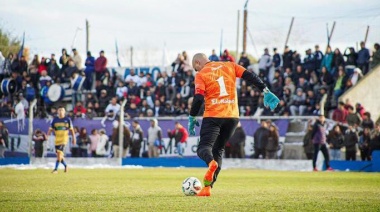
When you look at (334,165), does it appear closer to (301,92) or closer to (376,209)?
(301,92)

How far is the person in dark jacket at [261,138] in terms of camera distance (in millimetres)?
29688

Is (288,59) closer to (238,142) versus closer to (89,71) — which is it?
(238,142)

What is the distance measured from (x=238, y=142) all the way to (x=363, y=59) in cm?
607

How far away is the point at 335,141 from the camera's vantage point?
93.3ft

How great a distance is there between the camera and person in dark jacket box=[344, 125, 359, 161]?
2766cm

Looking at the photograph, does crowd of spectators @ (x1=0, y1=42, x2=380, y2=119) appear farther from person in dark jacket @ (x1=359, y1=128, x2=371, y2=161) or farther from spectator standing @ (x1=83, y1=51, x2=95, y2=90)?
person in dark jacket @ (x1=359, y1=128, x2=371, y2=161)

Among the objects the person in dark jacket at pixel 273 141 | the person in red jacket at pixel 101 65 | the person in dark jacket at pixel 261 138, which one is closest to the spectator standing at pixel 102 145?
the person in red jacket at pixel 101 65

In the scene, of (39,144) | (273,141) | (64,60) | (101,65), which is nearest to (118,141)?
(39,144)

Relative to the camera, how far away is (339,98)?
96.3 ft

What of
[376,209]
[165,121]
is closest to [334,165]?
[165,121]

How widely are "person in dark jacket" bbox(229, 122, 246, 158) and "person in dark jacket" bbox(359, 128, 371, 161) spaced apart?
16.2 feet

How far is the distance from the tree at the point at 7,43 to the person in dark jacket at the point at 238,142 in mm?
20482

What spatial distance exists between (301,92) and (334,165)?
3.39m

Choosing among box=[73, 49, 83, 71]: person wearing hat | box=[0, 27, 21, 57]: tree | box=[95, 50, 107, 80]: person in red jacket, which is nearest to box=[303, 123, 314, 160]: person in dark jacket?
box=[95, 50, 107, 80]: person in red jacket
